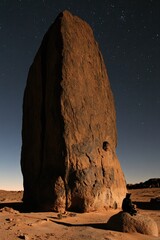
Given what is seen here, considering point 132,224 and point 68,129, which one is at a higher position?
point 68,129

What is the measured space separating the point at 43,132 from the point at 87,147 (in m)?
1.85

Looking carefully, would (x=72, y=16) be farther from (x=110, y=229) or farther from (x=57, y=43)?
(x=110, y=229)

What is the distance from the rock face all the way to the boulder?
2607 millimetres

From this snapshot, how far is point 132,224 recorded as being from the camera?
8.12m

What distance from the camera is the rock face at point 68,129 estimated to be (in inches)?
431

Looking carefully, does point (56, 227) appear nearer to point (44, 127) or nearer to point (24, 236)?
point (24, 236)

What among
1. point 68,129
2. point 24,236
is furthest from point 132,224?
point 68,129

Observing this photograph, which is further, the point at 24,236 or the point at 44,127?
the point at 44,127

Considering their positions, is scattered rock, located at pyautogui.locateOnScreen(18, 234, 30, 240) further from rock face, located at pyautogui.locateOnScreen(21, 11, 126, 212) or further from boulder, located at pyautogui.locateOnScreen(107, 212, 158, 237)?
rock face, located at pyautogui.locateOnScreen(21, 11, 126, 212)

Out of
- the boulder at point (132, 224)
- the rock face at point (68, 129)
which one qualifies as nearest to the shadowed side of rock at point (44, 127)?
the rock face at point (68, 129)

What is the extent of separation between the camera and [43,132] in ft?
40.1

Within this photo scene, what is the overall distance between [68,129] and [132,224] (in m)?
4.33

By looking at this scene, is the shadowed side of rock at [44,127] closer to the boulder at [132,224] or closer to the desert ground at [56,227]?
the desert ground at [56,227]

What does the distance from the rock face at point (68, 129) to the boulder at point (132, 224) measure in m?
2.61
